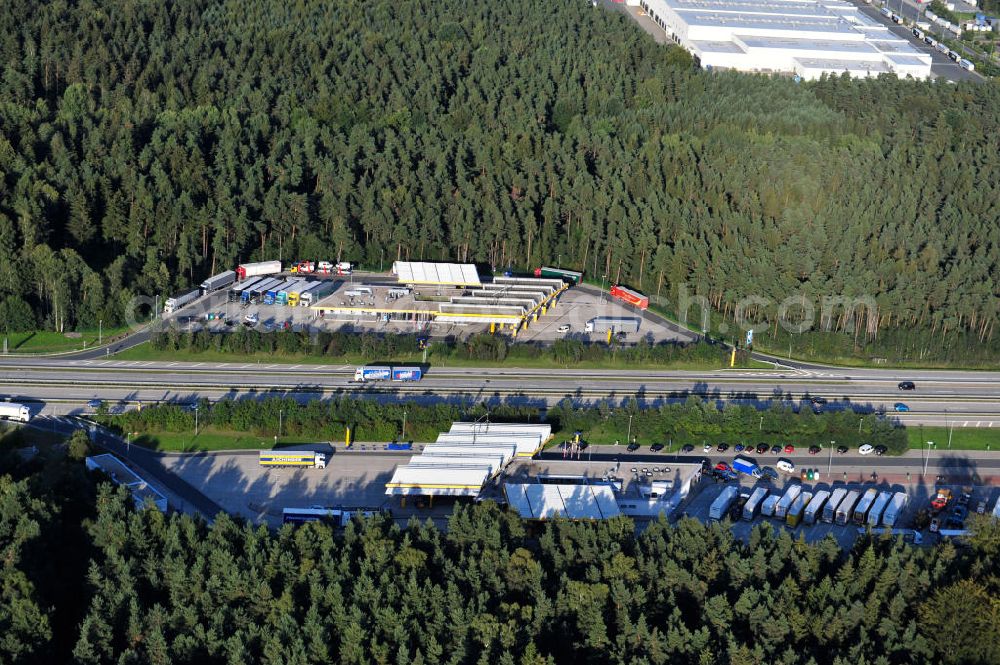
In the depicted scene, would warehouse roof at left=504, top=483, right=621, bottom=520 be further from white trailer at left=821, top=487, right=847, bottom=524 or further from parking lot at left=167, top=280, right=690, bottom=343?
parking lot at left=167, top=280, right=690, bottom=343

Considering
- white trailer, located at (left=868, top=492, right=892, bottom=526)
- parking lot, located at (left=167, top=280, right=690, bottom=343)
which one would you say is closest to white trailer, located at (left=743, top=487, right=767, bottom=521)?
white trailer, located at (left=868, top=492, right=892, bottom=526)

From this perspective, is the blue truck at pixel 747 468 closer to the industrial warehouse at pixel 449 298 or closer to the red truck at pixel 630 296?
the industrial warehouse at pixel 449 298

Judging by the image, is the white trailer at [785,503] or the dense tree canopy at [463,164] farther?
the dense tree canopy at [463,164]

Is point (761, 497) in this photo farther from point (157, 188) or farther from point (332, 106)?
point (332, 106)

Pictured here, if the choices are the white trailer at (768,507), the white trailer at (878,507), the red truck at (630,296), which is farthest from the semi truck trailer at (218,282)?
the white trailer at (878,507)

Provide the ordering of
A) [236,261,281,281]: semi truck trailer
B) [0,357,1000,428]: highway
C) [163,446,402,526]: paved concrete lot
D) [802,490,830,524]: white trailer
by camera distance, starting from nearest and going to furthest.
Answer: [163,446,402,526]: paved concrete lot, [802,490,830,524]: white trailer, [0,357,1000,428]: highway, [236,261,281,281]: semi truck trailer

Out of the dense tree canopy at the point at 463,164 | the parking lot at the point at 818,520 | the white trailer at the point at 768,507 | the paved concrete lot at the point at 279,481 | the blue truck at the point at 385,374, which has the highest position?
the dense tree canopy at the point at 463,164

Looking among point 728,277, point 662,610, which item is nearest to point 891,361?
point 728,277
